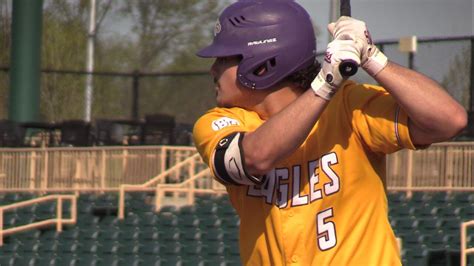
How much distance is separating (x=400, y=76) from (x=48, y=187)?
46.9 ft

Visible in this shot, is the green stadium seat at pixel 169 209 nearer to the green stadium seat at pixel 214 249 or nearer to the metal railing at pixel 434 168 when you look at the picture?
the green stadium seat at pixel 214 249

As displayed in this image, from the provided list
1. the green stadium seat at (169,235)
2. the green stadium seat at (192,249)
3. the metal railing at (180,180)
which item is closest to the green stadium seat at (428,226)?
the green stadium seat at (192,249)

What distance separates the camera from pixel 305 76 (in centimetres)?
316

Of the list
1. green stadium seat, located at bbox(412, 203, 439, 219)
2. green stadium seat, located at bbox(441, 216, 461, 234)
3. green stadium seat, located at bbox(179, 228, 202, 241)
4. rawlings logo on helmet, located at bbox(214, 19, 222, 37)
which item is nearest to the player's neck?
rawlings logo on helmet, located at bbox(214, 19, 222, 37)

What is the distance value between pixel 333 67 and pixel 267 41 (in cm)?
25

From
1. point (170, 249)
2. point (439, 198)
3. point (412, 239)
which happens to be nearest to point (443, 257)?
point (412, 239)

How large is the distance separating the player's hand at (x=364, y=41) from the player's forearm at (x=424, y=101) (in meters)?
0.02

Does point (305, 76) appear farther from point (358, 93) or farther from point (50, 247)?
point (50, 247)

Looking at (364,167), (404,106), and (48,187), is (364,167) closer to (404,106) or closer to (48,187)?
(404,106)

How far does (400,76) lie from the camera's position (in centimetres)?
295

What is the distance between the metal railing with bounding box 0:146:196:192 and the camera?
635 inches

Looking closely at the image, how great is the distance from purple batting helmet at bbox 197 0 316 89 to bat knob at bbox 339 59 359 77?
21cm

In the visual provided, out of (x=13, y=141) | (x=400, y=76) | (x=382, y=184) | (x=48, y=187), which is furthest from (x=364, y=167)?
(x=13, y=141)

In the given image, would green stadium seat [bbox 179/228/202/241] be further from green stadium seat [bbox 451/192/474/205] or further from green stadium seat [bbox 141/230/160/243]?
green stadium seat [bbox 451/192/474/205]
